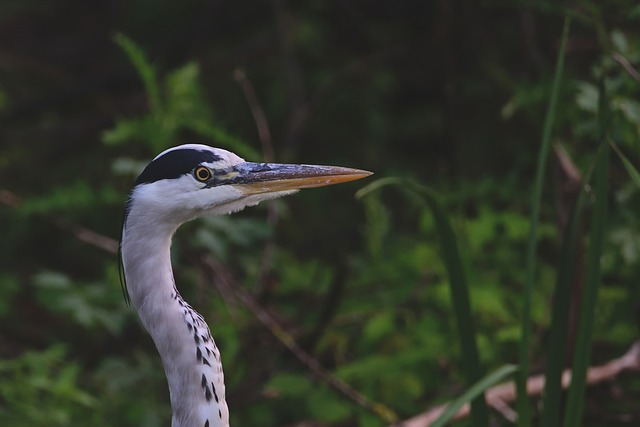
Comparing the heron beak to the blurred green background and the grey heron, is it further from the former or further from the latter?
the blurred green background

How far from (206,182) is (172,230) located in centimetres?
12

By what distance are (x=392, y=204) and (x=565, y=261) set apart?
9.47 feet

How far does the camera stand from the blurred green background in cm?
301

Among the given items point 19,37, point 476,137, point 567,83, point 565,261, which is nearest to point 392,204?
point 476,137

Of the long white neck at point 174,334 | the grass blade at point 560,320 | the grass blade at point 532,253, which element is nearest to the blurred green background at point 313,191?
the grass blade at point 532,253

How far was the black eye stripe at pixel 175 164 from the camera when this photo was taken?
1.98m

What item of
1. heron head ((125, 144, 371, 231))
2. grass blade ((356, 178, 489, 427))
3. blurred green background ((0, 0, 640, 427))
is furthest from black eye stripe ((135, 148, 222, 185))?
blurred green background ((0, 0, 640, 427))

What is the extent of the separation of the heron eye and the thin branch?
110 cm

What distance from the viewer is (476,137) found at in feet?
15.2

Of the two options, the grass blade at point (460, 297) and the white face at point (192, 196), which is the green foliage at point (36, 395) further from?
the grass blade at point (460, 297)

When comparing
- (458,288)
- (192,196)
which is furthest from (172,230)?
(458,288)

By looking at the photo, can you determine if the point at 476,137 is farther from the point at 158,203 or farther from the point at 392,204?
the point at 158,203

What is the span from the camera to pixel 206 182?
6.63 feet

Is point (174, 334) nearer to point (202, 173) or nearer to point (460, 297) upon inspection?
point (202, 173)
